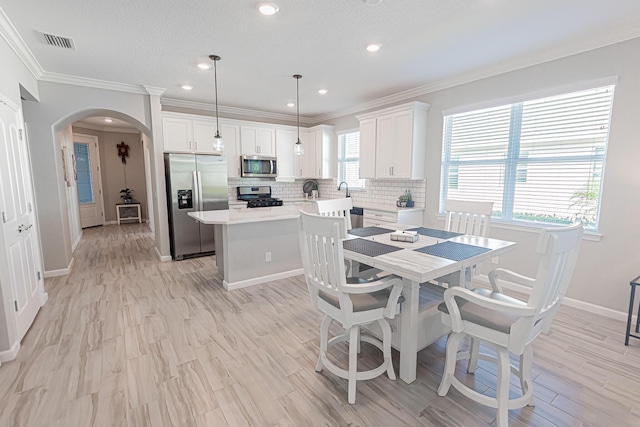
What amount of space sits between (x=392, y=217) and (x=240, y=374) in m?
3.07

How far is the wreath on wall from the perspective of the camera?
8336 mm

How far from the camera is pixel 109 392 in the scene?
6.29 feet

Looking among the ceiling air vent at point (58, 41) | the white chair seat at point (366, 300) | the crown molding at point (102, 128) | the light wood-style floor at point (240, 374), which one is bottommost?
the light wood-style floor at point (240, 374)

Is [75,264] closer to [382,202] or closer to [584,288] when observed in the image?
[382,202]

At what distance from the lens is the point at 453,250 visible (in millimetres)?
2148

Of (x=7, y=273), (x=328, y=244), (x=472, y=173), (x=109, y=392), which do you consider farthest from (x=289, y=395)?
(x=472, y=173)

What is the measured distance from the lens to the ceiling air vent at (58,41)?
9.01 ft

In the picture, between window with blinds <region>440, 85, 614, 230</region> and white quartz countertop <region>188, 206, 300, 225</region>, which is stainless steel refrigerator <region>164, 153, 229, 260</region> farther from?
window with blinds <region>440, 85, 614, 230</region>

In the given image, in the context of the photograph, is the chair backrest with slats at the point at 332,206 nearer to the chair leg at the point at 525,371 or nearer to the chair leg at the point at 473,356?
the chair leg at the point at 473,356

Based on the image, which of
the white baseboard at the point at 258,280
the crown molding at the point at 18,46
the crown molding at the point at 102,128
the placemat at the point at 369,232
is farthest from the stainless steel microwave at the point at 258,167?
the crown molding at the point at 102,128

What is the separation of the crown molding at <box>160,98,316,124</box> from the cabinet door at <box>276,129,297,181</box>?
1.41 feet

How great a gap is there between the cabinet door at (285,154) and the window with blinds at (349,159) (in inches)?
39.7

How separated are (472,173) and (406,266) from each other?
9.29 ft

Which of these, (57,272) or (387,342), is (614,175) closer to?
(387,342)
